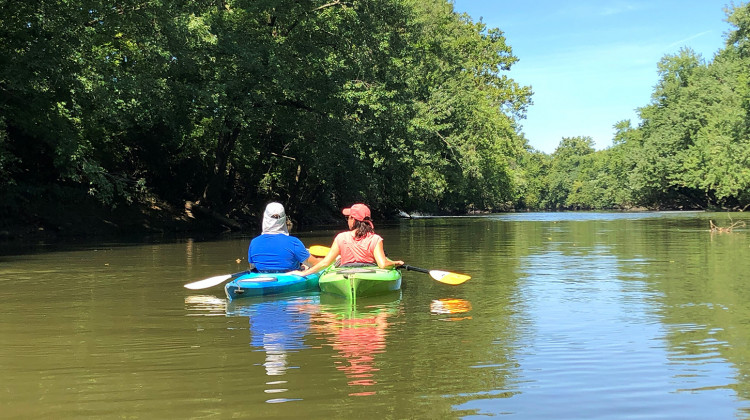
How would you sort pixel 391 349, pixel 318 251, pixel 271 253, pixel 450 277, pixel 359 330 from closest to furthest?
pixel 391 349 < pixel 359 330 < pixel 271 253 < pixel 450 277 < pixel 318 251

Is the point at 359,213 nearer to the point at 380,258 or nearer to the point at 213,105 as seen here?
the point at 380,258

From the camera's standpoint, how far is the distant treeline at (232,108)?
2178cm

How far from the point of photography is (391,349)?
6453 millimetres

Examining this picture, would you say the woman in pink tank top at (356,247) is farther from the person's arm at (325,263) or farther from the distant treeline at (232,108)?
the distant treeline at (232,108)

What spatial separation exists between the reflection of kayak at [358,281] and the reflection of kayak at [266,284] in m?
0.35

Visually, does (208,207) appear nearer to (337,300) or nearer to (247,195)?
(247,195)

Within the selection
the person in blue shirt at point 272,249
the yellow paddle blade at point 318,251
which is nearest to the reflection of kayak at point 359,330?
the person in blue shirt at point 272,249

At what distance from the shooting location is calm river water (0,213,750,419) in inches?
183

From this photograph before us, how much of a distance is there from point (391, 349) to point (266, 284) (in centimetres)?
406

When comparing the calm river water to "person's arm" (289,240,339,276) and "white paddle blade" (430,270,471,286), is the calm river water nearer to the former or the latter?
"white paddle blade" (430,270,471,286)

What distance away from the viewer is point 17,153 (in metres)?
26.2

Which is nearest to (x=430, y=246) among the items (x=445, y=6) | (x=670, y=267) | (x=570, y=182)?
(x=670, y=267)

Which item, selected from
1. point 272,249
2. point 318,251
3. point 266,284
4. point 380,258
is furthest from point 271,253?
point 318,251

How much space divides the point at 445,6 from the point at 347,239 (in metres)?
50.7
